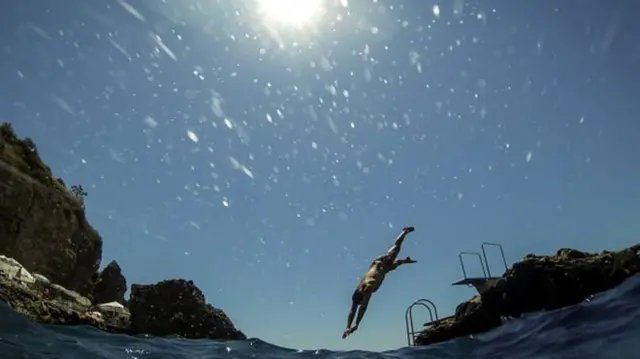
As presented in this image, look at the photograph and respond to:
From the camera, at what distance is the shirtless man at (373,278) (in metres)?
11.0

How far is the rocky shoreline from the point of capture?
13477mm

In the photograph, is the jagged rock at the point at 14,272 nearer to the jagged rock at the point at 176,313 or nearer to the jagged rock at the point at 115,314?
the jagged rock at the point at 115,314

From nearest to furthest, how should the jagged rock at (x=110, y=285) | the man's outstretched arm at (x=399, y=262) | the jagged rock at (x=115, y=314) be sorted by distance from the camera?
the man's outstretched arm at (x=399, y=262) → the jagged rock at (x=115, y=314) → the jagged rock at (x=110, y=285)

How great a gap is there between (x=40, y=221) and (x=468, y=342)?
26779 mm

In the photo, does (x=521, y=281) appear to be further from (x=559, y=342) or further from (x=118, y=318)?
(x=118, y=318)

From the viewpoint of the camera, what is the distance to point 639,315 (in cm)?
1028

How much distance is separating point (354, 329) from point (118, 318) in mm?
11701

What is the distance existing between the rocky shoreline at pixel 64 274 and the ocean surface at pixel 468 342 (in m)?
1.49

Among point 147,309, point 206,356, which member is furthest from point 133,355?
point 147,309

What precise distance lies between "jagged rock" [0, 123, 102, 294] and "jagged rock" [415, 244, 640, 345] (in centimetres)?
2431

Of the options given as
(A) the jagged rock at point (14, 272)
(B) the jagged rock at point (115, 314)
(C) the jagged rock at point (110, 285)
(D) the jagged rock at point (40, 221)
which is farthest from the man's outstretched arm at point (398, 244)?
(C) the jagged rock at point (110, 285)

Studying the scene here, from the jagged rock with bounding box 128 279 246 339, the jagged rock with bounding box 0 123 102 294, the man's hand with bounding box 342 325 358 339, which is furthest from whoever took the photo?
the jagged rock with bounding box 0 123 102 294

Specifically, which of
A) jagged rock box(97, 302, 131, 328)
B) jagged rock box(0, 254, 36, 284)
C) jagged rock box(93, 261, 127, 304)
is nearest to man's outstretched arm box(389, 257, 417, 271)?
jagged rock box(97, 302, 131, 328)

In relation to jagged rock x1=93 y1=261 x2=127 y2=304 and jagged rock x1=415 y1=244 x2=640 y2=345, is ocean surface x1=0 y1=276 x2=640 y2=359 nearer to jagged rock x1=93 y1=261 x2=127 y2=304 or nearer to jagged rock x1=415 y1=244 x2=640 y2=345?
jagged rock x1=415 y1=244 x2=640 y2=345
